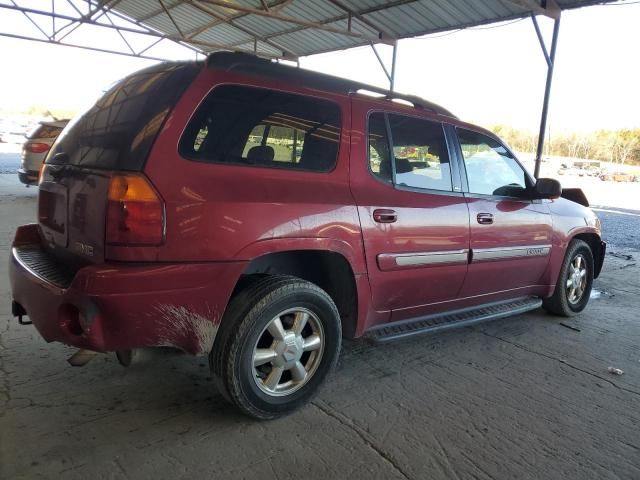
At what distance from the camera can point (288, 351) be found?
266cm

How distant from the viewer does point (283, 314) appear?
263cm

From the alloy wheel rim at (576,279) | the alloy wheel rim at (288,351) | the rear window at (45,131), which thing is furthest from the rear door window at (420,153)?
the rear window at (45,131)

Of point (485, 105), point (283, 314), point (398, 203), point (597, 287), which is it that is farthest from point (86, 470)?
point (485, 105)

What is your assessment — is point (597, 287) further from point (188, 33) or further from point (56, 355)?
point (188, 33)

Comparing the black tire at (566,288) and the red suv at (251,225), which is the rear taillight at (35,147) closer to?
the red suv at (251,225)

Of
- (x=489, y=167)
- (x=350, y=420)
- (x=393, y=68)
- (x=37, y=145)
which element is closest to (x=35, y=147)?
(x=37, y=145)

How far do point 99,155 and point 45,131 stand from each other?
8.76 metres

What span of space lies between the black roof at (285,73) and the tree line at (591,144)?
145ft

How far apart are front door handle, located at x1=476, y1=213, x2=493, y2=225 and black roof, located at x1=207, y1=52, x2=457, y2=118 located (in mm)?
1062

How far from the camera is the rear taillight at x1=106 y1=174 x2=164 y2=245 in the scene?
2.15m

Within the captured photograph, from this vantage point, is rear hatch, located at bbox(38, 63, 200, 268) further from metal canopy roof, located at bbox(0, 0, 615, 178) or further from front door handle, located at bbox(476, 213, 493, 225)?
metal canopy roof, located at bbox(0, 0, 615, 178)

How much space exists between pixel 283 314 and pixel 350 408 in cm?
71

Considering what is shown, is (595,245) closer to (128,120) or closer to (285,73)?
(285,73)

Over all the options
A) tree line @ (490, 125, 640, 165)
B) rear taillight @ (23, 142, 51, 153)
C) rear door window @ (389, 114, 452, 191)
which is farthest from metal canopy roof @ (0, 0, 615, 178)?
tree line @ (490, 125, 640, 165)
